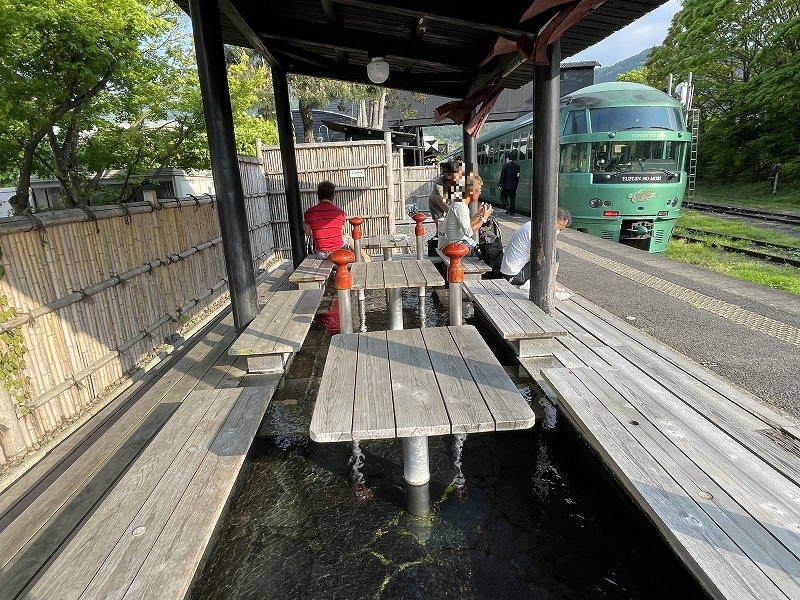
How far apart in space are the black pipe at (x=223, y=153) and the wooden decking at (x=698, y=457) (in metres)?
2.52

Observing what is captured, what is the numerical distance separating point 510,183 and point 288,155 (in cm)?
897

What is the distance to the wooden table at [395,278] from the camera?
4594 millimetres

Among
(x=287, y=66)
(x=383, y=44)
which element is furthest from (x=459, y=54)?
(x=287, y=66)

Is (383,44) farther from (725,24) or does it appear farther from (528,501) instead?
(725,24)

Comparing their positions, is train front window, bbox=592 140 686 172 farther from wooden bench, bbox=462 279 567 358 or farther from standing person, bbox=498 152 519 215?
wooden bench, bbox=462 279 567 358

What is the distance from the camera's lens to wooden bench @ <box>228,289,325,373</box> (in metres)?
3.52

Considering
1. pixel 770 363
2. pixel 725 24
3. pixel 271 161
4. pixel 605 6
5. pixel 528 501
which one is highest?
pixel 725 24

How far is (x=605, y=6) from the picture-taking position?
3.75m

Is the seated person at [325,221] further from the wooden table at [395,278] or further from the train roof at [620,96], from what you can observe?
the train roof at [620,96]

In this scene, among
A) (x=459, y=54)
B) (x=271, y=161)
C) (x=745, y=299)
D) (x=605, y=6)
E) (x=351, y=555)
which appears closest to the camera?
(x=351, y=555)

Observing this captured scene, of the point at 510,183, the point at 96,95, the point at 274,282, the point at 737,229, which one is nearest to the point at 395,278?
the point at 274,282

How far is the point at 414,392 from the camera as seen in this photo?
2.40 metres

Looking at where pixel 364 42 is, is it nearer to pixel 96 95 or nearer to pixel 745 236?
pixel 96 95

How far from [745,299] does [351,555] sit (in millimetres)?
5718
